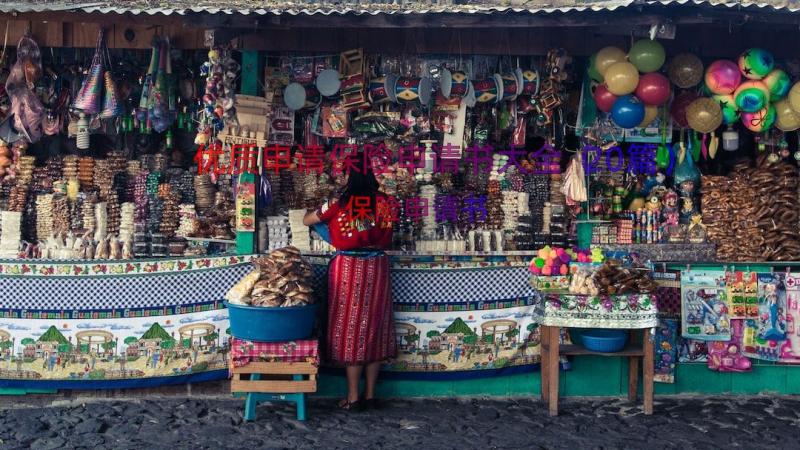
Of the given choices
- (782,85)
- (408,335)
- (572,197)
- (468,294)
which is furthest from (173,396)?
(782,85)

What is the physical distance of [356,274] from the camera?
21.5ft

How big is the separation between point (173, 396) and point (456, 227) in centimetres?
282

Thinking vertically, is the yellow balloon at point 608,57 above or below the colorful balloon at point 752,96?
above

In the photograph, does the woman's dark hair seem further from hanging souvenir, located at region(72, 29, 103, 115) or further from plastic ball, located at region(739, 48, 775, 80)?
plastic ball, located at region(739, 48, 775, 80)

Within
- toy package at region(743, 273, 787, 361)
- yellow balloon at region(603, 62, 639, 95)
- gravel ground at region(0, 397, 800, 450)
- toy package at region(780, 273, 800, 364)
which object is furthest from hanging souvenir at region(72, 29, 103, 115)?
toy package at region(780, 273, 800, 364)

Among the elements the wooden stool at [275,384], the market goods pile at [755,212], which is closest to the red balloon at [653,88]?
the market goods pile at [755,212]

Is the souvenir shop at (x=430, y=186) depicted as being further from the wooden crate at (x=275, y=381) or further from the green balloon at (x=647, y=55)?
the wooden crate at (x=275, y=381)

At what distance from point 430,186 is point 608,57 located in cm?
189

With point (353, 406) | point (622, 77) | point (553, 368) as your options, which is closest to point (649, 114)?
point (622, 77)

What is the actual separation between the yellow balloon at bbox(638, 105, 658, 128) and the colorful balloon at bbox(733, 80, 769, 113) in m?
0.65

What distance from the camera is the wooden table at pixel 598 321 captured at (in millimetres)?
6445

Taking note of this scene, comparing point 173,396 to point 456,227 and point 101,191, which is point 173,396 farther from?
point 456,227

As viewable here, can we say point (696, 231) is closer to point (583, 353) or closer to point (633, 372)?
point (633, 372)

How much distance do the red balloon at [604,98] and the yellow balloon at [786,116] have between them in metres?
1.33
